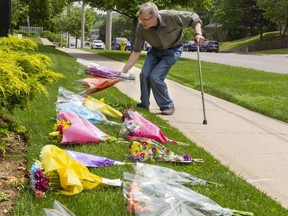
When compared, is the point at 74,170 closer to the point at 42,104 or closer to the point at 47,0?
the point at 42,104

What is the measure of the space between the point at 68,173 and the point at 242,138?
3.10m

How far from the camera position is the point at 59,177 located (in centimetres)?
328

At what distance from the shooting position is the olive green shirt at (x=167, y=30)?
6.61 metres

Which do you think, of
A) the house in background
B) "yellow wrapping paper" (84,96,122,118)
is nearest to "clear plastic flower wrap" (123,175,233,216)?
"yellow wrapping paper" (84,96,122,118)

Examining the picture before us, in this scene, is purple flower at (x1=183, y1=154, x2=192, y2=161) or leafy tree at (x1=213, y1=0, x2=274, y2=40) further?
leafy tree at (x1=213, y1=0, x2=274, y2=40)

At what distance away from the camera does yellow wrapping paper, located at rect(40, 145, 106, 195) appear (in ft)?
10.7

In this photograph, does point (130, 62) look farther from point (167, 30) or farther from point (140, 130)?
point (140, 130)

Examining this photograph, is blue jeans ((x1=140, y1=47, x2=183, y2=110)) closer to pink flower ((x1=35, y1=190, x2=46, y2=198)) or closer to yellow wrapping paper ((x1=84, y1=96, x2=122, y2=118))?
yellow wrapping paper ((x1=84, y1=96, x2=122, y2=118))

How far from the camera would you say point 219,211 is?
307 centimetres

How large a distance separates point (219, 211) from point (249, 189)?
2.65ft

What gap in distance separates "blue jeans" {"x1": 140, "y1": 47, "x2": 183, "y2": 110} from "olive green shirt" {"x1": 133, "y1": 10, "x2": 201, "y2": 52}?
0.49 feet

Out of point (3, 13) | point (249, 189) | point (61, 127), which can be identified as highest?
point (3, 13)

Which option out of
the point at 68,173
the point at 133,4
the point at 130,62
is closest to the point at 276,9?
the point at 133,4

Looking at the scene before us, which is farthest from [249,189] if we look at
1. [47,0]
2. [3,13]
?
[47,0]
